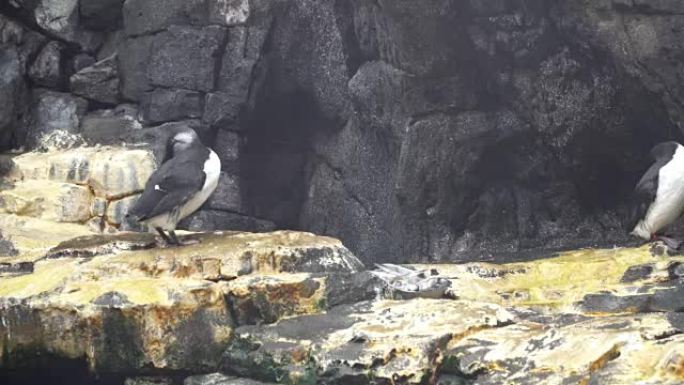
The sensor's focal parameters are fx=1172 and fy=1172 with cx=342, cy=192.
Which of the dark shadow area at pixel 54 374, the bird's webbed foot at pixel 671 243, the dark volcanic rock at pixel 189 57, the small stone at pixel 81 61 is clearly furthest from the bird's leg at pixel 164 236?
the small stone at pixel 81 61

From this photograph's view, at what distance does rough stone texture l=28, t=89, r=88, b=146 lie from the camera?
1123 centimetres

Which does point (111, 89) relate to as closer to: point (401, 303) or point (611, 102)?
point (611, 102)

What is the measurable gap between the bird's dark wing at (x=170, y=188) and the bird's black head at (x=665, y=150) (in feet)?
11.4

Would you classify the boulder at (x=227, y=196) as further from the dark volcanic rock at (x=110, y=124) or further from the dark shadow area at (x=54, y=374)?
the dark shadow area at (x=54, y=374)

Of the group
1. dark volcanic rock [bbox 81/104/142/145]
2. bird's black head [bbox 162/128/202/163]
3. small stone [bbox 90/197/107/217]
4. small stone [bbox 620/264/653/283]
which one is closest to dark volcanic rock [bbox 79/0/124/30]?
dark volcanic rock [bbox 81/104/142/145]

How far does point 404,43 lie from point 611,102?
1.79 metres

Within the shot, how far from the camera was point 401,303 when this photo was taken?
6328mm

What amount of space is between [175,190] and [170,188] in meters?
0.03

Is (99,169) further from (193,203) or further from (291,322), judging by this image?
(291,322)

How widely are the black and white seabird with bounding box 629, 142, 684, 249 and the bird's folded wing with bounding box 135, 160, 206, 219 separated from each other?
3331 millimetres

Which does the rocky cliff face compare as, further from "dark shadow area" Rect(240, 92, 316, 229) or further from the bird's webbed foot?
the bird's webbed foot

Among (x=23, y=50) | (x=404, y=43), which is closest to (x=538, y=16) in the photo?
(x=404, y=43)

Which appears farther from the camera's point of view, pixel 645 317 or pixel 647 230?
pixel 647 230

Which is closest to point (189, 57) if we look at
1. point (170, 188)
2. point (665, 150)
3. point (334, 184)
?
point (334, 184)
